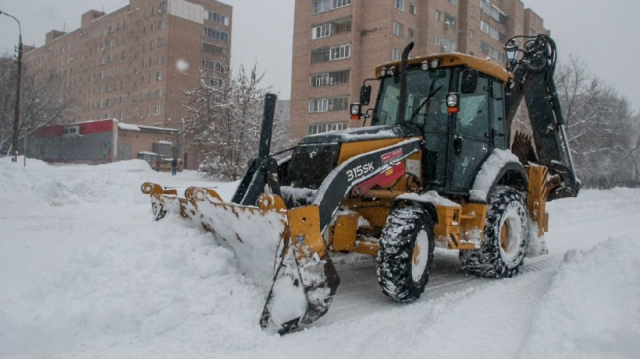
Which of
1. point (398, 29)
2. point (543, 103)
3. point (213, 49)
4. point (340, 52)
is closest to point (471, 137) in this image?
point (543, 103)

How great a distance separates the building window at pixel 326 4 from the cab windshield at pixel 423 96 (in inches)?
1340

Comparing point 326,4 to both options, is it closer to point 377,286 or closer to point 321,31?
point 321,31

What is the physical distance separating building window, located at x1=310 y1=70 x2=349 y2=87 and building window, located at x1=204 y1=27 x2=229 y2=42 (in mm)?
26934

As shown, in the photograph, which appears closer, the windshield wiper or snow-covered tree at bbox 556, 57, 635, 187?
the windshield wiper

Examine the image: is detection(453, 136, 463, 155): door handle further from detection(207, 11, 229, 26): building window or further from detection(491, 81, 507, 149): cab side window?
detection(207, 11, 229, 26): building window

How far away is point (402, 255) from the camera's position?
4805 millimetres

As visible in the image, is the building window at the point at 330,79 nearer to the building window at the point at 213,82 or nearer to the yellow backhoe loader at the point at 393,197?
the building window at the point at 213,82

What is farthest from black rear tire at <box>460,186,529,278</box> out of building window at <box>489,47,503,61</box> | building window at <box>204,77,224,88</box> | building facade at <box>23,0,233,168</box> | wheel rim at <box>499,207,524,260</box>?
building facade at <box>23,0,233,168</box>

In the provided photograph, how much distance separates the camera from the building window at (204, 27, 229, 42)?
6178 cm

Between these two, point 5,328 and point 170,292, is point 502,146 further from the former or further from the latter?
point 5,328

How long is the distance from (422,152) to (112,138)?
44.7 metres

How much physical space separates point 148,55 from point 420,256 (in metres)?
62.2

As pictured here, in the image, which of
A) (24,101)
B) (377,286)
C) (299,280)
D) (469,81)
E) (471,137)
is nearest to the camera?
(299,280)

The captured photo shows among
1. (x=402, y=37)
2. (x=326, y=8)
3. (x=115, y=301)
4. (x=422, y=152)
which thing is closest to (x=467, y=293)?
(x=422, y=152)
